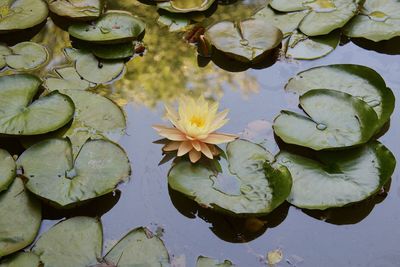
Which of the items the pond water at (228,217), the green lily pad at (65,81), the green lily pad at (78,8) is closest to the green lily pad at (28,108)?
the green lily pad at (65,81)

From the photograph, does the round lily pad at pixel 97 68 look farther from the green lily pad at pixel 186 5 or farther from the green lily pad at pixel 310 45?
the green lily pad at pixel 310 45

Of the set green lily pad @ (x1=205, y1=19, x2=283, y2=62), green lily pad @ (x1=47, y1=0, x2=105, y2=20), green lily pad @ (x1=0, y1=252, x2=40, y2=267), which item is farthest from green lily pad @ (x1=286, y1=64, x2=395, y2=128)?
green lily pad @ (x1=0, y1=252, x2=40, y2=267)

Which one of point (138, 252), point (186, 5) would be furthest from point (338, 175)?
point (186, 5)

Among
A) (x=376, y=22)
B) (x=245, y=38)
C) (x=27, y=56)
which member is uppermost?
(x=376, y=22)

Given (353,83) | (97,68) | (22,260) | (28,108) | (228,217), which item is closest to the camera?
(22,260)

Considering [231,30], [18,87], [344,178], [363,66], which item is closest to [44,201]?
[18,87]

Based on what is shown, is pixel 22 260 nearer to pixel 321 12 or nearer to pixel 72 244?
pixel 72 244

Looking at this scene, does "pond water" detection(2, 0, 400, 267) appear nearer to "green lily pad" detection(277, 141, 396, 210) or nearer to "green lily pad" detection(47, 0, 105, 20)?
"green lily pad" detection(277, 141, 396, 210)
